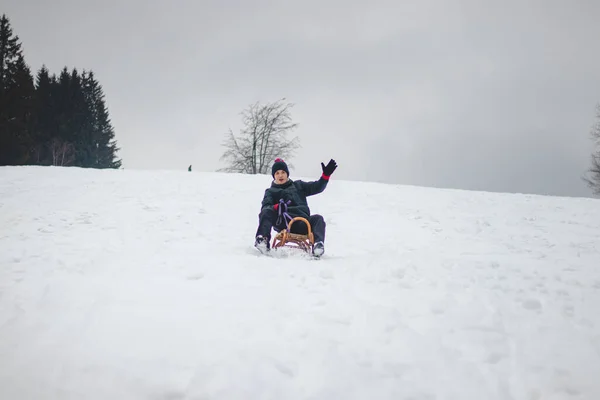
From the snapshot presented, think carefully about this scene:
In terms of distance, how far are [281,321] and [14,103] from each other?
1295 inches

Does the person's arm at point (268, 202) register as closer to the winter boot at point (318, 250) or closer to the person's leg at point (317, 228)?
the person's leg at point (317, 228)

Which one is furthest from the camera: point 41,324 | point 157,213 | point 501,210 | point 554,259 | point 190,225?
point 501,210

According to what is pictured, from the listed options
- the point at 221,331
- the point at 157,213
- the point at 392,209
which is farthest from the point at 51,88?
the point at 221,331

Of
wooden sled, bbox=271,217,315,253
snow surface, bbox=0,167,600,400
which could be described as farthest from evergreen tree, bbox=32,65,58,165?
wooden sled, bbox=271,217,315,253

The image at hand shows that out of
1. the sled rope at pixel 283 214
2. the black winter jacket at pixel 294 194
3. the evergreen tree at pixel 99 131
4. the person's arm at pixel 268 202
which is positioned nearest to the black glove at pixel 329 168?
the black winter jacket at pixel 294 194

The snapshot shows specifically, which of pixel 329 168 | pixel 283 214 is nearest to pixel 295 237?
pixel 283 214

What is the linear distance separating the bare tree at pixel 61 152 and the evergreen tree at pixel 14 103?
1575 millimetres

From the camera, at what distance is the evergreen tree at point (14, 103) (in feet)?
75.3

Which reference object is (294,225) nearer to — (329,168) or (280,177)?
(280,177)

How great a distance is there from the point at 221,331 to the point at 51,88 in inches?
1715

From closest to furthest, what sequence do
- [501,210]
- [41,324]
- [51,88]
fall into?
[41,324]
[501,210]
[51,88]

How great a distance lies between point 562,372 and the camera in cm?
198

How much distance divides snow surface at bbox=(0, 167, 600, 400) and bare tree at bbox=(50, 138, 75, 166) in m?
26.3

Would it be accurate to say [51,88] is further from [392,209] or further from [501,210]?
[501,210]
